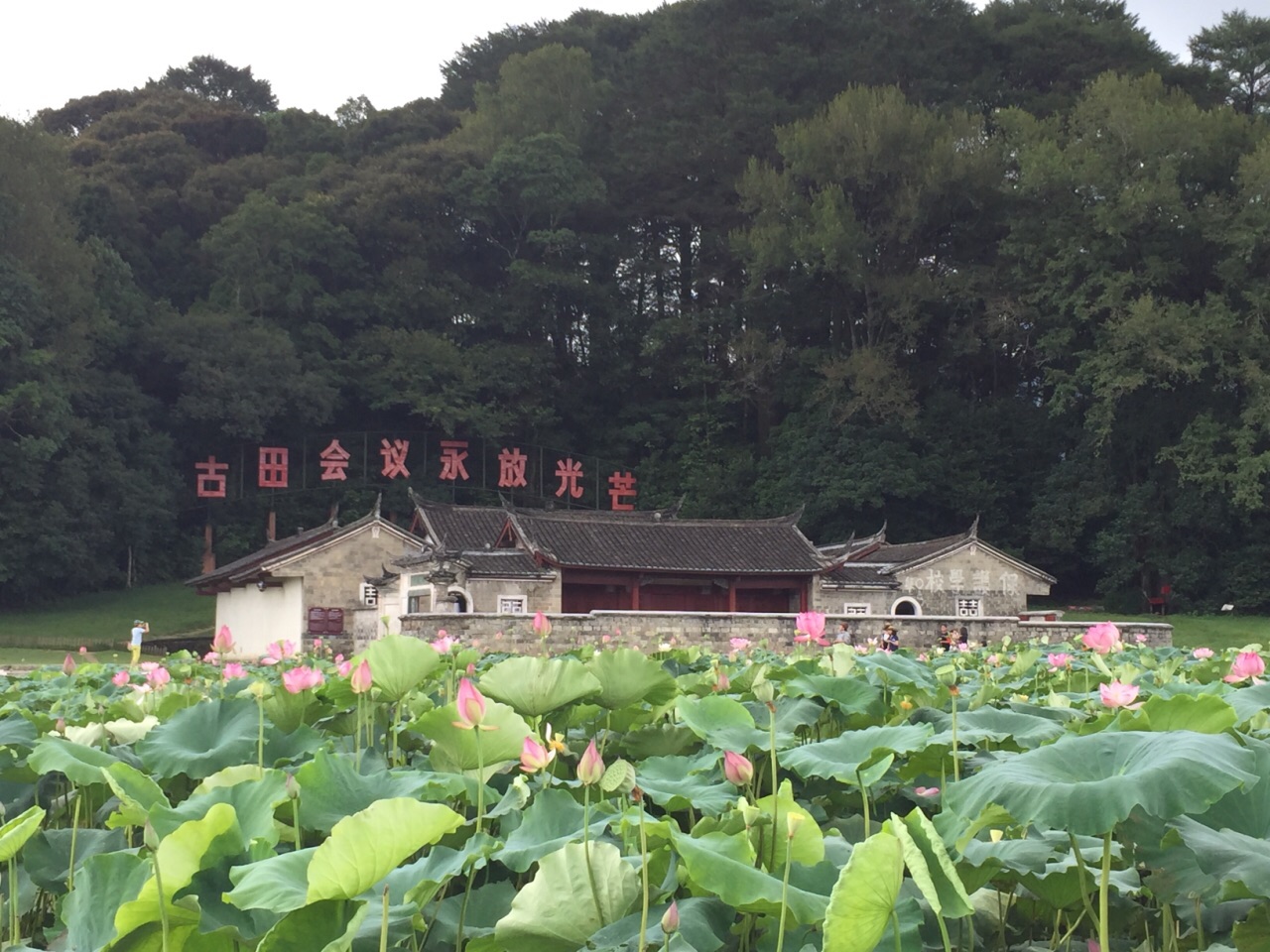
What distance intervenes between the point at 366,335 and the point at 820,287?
1320 centimetres

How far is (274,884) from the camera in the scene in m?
1.38

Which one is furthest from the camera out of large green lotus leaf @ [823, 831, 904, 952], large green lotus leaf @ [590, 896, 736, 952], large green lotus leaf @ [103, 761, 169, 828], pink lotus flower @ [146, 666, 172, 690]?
pink lotus flower @ [146, 666, 172, 690]

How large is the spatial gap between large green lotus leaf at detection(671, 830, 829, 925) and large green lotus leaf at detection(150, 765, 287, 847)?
570 millimetres

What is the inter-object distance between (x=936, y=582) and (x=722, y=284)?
15512 millimetres

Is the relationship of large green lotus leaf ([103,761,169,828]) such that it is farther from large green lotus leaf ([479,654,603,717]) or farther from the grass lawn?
the grass lawn

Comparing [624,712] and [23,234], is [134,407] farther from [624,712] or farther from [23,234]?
[624,712]

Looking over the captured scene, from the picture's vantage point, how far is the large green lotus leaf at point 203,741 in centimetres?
230

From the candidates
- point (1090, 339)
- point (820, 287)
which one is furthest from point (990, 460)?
point (820, 287)

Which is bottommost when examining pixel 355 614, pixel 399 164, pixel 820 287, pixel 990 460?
pixel 355 614

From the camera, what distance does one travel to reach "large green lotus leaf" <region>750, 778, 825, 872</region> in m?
1.54

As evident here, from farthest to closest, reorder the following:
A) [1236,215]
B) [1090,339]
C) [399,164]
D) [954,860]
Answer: [399,164] → [1090,339] → [1236,215] → [954,860]

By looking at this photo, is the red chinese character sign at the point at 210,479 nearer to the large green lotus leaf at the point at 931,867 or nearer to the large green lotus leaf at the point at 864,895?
the large green lotus leaf at the point at 931,867

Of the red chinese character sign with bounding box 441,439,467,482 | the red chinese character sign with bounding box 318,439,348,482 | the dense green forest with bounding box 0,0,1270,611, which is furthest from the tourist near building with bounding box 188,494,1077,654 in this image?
the red chinese character sign with bounding box 441,439,467,482

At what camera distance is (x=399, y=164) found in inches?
1491
